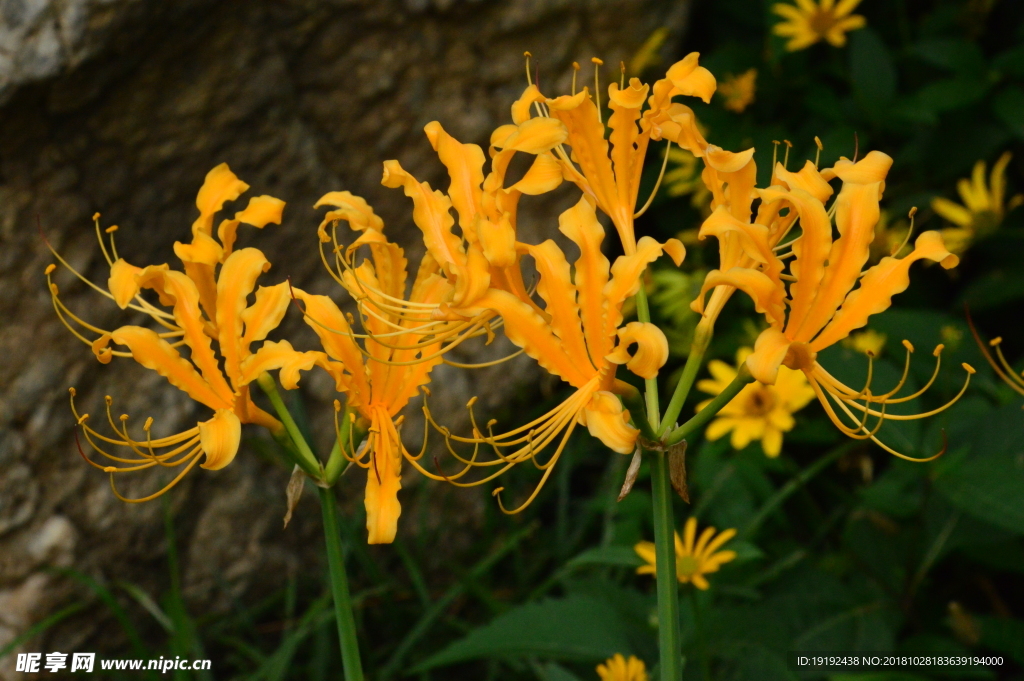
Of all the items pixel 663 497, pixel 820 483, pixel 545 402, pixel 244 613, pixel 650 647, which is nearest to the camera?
pixel 663 497

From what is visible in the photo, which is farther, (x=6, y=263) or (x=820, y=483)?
(x=820, y=483)

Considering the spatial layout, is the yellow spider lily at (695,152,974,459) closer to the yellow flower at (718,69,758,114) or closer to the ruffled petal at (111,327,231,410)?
the ruffled petal at (111,327,231,410)

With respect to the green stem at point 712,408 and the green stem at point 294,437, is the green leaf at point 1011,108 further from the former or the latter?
the green stem at point 294,437

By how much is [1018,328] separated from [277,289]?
1624 millimetres

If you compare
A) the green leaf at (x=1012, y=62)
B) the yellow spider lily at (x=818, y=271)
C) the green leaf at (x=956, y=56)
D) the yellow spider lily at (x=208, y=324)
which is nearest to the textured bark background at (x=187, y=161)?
the green leaf at (x=956, y=56)

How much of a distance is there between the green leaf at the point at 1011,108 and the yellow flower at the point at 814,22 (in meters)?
0.28

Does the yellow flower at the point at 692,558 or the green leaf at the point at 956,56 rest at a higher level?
the green leaf at the point at 956,56

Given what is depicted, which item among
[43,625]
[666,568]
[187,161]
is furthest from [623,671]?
[187,161]

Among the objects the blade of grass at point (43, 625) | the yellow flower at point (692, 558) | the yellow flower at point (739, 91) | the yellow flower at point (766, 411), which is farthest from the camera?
the yellow flower at point (739, 91)

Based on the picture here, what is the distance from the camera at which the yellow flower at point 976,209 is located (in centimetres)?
171

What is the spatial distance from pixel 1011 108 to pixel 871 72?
0.25 meters

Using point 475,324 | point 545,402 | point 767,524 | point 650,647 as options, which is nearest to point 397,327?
point 475,324

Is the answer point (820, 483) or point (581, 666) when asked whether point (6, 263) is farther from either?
point (820, 483)

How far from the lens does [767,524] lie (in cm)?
182
